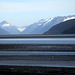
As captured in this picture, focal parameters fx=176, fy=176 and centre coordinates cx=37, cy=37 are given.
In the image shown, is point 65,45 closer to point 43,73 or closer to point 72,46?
point 72,46

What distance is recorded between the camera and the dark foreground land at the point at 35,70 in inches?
128

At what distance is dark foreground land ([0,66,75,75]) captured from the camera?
326 cm

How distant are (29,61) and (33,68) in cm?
42

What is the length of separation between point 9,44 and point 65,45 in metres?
1.42

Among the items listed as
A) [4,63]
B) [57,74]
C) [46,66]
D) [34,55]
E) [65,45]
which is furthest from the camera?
[65,45]

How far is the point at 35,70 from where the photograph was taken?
11.0ft

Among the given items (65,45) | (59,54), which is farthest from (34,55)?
(65,45)

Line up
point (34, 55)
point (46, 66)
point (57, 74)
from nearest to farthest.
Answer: point (57, 74)
point (46, 66)
point (34, 55)

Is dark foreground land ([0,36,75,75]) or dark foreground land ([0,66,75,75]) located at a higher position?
dark foreground land ([0,36,75,75])

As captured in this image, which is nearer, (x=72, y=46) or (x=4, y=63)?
(x=4, y=63)

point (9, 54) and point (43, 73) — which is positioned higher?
point (9, 54)

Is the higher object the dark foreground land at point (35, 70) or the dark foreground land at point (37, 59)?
the dark foreground land at point (37, 59)

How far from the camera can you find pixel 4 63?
12.2 feet

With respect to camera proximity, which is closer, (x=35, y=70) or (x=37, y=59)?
(x=35, y=70)
